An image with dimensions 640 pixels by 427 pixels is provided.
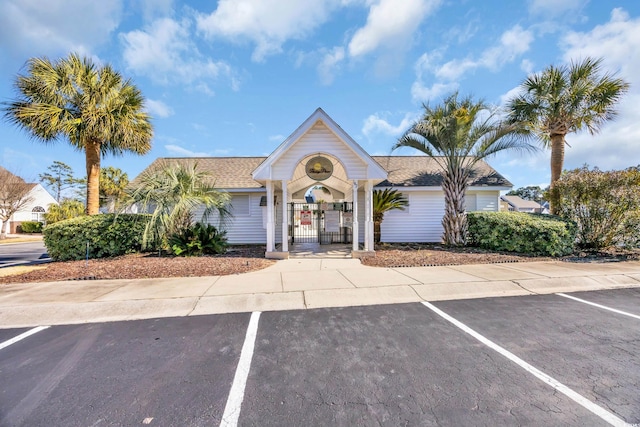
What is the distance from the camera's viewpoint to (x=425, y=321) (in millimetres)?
4328

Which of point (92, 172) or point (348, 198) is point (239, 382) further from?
point (348, 198)

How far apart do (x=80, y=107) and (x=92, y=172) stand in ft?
7.87

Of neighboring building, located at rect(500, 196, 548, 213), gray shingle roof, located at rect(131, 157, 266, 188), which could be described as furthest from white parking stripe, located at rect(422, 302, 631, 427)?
neighboring building, located at rect(500, 196, 548, 213)

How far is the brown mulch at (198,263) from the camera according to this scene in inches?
270

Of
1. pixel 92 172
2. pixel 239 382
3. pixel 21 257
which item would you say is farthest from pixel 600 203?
pixel 21 257

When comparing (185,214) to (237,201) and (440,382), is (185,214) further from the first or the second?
(440,382)

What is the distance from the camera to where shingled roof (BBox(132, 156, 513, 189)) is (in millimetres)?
13250

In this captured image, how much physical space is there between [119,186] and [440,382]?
3444 cm

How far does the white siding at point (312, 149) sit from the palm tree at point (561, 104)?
750cm

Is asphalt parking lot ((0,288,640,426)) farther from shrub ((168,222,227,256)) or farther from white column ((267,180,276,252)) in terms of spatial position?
shrub ((168,222,227,256))

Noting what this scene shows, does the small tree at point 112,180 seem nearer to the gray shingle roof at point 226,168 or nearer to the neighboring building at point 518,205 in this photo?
the gray shingle roof at point 226,168

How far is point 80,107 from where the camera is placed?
9594 millimetres

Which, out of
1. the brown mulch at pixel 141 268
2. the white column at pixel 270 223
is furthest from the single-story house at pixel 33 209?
the white column at pixel 270 223

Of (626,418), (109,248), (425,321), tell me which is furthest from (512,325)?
(109,248)
